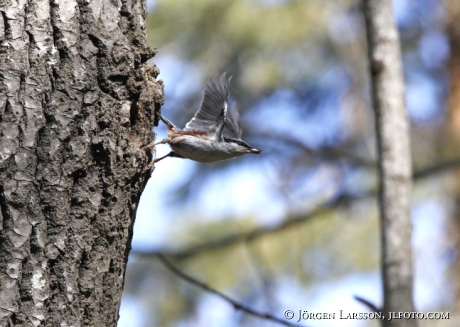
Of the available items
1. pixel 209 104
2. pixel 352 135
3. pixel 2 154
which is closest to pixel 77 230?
pixel 2 154

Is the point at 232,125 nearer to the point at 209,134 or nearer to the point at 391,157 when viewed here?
the point at 209,134

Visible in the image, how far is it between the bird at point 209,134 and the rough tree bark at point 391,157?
2.88 ft

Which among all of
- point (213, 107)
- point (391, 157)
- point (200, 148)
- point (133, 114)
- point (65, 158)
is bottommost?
point (65, 158)

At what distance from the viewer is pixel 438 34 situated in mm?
7707

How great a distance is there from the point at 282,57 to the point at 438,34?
123 inches

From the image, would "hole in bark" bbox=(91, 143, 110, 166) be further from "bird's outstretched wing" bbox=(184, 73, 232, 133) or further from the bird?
"bird's outstretched wing" bbox=(184, 73, 232, 133)

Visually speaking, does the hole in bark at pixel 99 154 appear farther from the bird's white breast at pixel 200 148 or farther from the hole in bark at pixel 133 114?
the bird's white breast at pixel 200 148

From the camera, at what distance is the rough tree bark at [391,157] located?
93.6 inches

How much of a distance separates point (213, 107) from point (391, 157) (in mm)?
1230

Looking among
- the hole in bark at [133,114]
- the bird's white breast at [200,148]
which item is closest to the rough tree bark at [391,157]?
the bird's white breast at [200,148]

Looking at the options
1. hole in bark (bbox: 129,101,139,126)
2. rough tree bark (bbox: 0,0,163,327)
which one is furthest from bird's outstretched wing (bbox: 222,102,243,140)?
rough tree bark (bbox: 0,0,163,327)

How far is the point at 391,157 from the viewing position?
8.39ft

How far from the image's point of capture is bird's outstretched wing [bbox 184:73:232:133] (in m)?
3.30

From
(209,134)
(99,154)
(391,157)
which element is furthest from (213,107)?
(99,154)
